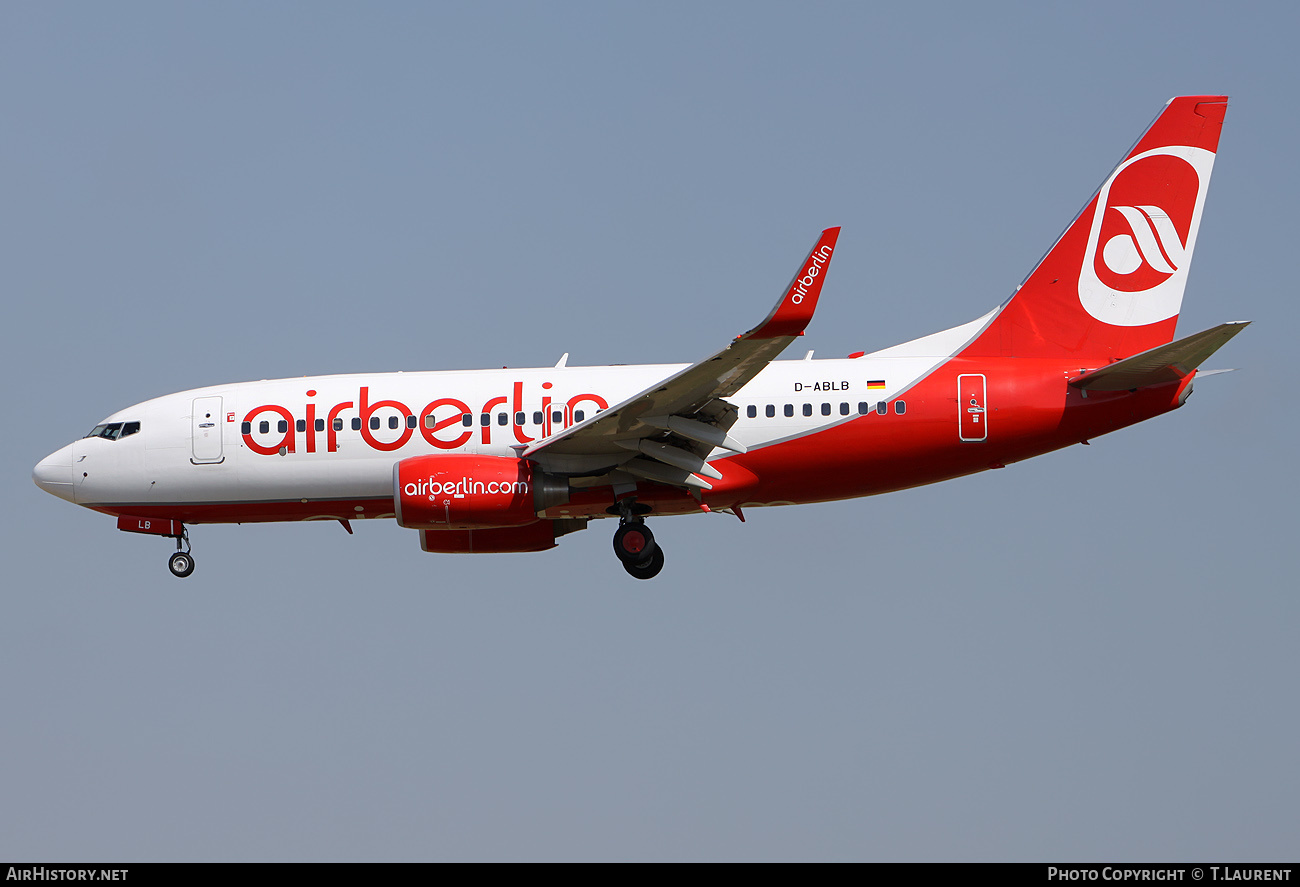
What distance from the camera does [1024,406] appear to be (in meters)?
27.9

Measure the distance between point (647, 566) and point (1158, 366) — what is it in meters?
9.80

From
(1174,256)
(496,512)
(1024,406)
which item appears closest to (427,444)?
(496,512)

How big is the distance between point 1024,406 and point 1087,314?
9.86 feet

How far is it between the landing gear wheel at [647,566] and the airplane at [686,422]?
0.04m

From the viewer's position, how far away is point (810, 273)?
23.5 metres

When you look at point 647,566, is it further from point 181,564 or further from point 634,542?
point 181,564

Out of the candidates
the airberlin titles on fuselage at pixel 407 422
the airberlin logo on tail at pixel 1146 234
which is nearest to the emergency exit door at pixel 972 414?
the airberlin logo on tail at pixel 1146 234

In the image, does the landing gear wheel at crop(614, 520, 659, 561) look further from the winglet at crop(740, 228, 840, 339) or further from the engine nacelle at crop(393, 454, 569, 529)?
the winglet at crop(740, 228, 840, 339)

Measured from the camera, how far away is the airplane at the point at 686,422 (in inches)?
1087

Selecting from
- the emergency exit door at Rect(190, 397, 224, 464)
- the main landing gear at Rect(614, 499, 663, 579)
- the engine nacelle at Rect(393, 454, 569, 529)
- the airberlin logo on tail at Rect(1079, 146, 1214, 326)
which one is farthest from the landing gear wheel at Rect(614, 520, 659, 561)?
the airberlin logo on tail at Rect(1079, 146, 1214, 326)

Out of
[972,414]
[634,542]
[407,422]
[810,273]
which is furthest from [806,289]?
[407,422]

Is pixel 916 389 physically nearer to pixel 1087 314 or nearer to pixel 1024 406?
pixel 1024 406

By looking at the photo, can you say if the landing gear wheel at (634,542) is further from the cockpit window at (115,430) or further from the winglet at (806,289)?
the cockpit window at (115,430)

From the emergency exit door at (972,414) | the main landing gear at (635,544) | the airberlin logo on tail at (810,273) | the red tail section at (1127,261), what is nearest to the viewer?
the airberlin logo on tail at (810,273)
